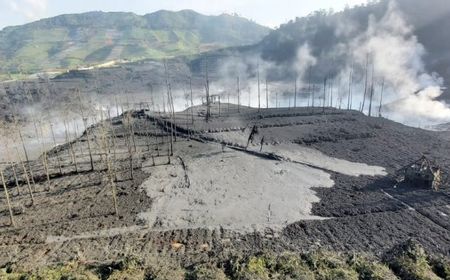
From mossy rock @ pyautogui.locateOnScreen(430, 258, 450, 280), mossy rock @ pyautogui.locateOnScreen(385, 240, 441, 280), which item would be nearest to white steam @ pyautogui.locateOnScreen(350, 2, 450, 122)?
mossy rock @ pyautogui.locateOnScreen(385, 240, 441, 280)

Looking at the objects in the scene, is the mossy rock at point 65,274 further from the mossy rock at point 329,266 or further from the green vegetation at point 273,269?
the mossy rock at point 329,266

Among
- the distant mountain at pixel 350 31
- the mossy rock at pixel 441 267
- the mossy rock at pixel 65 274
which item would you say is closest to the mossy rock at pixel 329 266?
the mossy rock at pixel 441 267

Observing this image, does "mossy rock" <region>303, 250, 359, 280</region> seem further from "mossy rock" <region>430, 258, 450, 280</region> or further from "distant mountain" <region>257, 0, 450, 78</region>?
"distant mountain" <region>257, 0, 450, 78</region>

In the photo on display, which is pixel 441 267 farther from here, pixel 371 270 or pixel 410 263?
pixel 371 270

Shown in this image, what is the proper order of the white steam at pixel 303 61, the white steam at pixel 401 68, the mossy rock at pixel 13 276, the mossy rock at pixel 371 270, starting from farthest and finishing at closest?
the white steam at pixel 303 61 → the white steam at pixel 401 68 → the mossy rock at pixel 13 276 → the mossy rock at pixel 371 270

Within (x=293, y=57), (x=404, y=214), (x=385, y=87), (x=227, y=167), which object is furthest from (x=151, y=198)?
(x=293, y=57)

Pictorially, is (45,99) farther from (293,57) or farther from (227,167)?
(293,57)

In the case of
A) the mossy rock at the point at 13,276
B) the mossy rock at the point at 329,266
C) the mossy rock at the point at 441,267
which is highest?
the mossy rock at the point at 13,276
